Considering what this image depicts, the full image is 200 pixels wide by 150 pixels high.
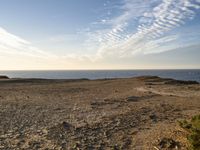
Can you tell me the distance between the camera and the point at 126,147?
9891 millimetres

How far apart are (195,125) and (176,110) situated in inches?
317

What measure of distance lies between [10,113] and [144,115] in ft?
23.0

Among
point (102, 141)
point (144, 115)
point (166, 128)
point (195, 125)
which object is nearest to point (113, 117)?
point (144, 115)

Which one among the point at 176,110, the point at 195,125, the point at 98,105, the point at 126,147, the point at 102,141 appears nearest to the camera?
the point at 195,125

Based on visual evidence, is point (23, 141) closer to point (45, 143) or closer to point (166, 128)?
point (45, 143)

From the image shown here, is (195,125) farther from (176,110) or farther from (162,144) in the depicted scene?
(176,110)

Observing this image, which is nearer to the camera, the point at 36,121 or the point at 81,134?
the point at 81,134

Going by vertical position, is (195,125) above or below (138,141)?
above

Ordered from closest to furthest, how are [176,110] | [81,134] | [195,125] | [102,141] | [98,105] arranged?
[195,125], [102,141], [81,134], [176,110], [98,105]

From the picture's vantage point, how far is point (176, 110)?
16.5 meters

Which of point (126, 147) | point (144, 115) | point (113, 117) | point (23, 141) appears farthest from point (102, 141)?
point (144, 115)

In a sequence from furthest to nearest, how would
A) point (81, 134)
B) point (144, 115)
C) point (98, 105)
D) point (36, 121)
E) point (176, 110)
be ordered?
point (98, 105) < point (176, 110) < point (144, 115) < point (36, 121) < point (81, 134)

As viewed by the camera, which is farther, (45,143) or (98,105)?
A: (98,105)

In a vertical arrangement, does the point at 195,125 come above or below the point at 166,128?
above
